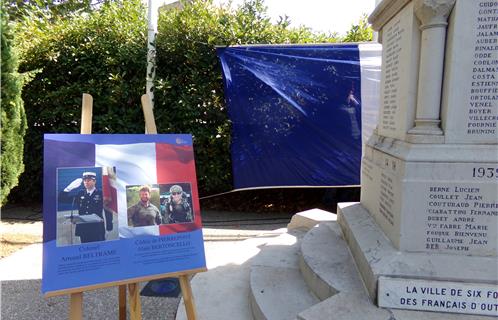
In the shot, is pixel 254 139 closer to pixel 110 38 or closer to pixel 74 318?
pixel 110 38

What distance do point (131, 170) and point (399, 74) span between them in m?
2.08

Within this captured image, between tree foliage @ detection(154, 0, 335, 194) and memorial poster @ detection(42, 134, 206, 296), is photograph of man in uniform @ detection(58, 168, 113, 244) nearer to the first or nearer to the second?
memorial poster @ detection(42, 134, 206, 296)

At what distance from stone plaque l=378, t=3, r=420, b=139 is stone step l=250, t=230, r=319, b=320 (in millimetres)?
1381

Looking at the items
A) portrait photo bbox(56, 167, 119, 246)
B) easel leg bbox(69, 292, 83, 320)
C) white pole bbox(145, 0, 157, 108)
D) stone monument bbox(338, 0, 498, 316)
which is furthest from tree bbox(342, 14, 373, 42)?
easel leg bbox(69, 292, 83, 320)

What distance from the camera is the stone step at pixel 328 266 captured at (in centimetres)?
230

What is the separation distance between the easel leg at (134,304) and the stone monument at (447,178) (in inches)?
56.0

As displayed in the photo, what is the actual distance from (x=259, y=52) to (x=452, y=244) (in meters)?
3.86

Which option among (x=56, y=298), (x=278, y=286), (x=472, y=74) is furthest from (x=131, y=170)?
(x=472, y=74)

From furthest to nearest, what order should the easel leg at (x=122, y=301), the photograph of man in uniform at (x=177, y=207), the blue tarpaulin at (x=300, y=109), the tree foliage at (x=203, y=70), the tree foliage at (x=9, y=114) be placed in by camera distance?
the tree foliage at (x=203, y=70), the blue tarpaulin at (x=300, y=109), the tree foliage at (x=9, y=114), the easel leg at (x=122, y=301), the photograph of man in uniform at (x=177, y=207)

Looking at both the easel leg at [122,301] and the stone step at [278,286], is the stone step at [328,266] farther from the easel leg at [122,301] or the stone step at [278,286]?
the easel leg at [122,301]

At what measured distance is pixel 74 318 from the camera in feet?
6.23

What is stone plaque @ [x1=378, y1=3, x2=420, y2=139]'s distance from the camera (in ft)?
7.82

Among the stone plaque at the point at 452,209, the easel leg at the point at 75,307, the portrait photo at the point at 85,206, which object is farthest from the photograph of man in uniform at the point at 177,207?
the stone plaque at the point at 452,209

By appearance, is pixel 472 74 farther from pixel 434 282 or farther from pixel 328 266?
pixel 328 266
